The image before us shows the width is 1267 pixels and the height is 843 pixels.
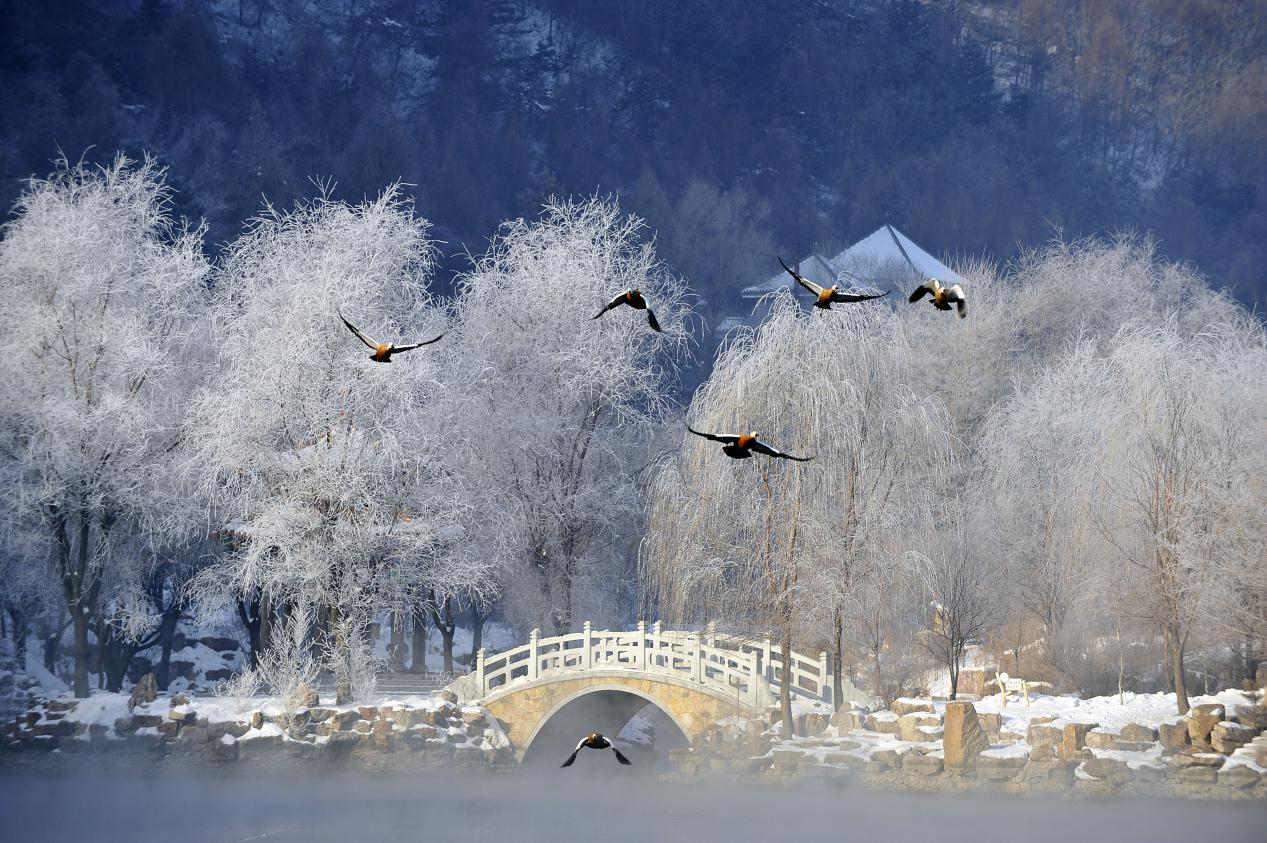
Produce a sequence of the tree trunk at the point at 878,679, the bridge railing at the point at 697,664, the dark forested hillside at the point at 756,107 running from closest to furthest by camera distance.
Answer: the bridge railing at the point at 697,664 < the tree trunk at the point at 878,679 < the dark forested hillside at the point at 756,107

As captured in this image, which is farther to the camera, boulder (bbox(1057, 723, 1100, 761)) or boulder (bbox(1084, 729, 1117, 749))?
boulder (bbox(1084, 729, 1117, 749))

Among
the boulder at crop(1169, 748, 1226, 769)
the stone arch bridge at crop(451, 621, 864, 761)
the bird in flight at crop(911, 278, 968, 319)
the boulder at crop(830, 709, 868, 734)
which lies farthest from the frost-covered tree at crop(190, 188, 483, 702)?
the bird in flight at crop(911, 278, 968, 319)

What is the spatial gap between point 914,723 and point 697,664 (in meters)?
3.93

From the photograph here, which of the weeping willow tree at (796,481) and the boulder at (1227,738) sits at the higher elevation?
the weeping willow tree at (796,481)

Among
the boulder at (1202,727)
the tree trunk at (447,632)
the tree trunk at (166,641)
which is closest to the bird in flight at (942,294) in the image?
the boulder at (1202,727)

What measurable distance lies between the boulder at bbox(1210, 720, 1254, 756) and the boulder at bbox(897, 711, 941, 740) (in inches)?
167

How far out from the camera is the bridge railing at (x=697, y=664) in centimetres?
2598

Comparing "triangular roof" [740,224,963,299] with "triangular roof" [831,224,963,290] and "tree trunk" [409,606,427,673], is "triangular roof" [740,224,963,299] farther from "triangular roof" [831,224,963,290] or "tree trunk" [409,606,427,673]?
"tree trunk" [409,606,427,673]

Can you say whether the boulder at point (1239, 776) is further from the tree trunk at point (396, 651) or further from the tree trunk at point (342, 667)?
the tree trunk at point (396, 651)

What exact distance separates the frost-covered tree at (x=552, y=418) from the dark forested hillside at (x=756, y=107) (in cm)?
3442

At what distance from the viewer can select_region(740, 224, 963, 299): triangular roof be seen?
57562mm

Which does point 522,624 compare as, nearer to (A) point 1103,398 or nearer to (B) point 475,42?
(A) point 1103,398

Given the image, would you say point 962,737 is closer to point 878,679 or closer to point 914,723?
point 914,723

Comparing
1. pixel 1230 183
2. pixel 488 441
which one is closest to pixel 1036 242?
pixel 1230 183
